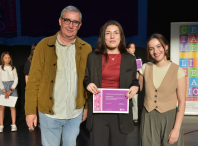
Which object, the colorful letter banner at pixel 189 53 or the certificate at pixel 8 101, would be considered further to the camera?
the colorful letter banner at pixel 189 53

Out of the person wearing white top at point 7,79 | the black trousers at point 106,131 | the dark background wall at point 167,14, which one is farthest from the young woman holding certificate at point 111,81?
the dark background wall at point 167,14

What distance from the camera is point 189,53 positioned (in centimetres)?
526

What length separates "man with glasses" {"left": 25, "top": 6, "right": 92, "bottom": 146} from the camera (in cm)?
177

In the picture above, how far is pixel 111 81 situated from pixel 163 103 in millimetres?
486

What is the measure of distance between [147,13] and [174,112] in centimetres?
396

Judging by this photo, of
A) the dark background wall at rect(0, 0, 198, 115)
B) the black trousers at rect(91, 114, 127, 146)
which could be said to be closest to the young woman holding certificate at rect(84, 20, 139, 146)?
the black trousers at rect(91, 114, 127, 146)

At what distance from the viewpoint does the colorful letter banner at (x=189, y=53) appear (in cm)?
525

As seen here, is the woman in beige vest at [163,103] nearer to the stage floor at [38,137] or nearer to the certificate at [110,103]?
the certificate at [110,103]

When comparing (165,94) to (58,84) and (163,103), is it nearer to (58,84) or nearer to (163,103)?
(163,103)

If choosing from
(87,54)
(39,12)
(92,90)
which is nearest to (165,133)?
(92,90)

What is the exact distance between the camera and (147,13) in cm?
523

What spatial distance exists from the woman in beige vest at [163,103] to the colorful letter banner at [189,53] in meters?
3.77

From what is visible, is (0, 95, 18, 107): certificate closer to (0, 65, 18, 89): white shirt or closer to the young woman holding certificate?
(0, 65, 18, 89): white shirt

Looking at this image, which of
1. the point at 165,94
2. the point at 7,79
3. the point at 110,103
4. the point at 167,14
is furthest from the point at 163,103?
the point at 167,14
